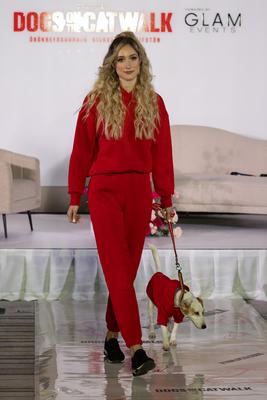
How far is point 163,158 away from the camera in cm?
317

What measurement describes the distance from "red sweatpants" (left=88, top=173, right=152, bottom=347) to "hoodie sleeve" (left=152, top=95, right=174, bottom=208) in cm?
14

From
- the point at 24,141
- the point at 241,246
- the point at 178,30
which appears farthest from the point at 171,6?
the point at 241,246

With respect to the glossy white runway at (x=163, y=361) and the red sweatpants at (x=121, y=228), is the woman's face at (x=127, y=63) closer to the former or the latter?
the red sweatpants at (x=121, y=228)

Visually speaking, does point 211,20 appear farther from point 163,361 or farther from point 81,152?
point 163,361

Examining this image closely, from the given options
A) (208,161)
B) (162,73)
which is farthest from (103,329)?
(162,73)

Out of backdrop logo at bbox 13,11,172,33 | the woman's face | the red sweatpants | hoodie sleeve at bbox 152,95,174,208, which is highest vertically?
backdrop logo at bbox 13,11,172,33

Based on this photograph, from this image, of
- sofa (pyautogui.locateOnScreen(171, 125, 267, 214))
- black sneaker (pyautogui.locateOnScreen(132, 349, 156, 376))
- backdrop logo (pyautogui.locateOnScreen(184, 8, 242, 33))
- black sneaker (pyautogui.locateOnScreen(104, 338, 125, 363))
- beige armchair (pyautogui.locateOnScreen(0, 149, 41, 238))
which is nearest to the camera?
black sneaker (pyautogui.locateOnScreen(132, 349, 156, 376))

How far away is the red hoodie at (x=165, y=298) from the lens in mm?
3287

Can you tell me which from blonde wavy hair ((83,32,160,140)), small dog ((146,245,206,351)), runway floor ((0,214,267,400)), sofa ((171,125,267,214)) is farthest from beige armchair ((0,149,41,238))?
blonde wavy hair ((83,32,160,140))

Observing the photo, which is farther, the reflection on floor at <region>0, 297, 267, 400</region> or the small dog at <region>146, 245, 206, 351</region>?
the small dog at <region>146, 245, 206, 351</region>

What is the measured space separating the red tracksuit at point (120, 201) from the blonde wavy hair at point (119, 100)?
3 centimetres

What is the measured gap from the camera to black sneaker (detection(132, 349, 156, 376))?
298cm

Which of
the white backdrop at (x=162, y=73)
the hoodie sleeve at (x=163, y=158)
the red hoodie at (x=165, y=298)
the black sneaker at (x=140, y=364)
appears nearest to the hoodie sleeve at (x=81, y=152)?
the hoodie sleeve at (x=163, y=158)

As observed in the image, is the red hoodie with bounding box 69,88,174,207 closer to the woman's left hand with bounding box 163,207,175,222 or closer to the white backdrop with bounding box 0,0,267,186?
the woman's left hand with bounding box 163,207,175,222
